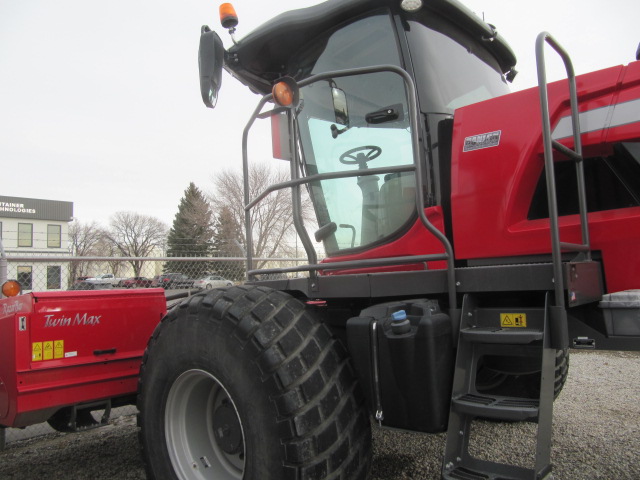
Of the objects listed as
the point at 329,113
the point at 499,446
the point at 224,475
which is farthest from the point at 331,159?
the point at 499,446

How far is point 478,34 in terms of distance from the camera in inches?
113

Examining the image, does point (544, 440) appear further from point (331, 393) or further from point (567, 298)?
point (331, 393)

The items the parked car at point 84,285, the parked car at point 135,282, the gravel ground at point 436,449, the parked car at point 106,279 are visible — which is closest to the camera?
the gravel ground at point 436,449

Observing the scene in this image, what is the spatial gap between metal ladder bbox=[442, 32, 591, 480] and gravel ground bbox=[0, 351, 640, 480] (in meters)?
1.18

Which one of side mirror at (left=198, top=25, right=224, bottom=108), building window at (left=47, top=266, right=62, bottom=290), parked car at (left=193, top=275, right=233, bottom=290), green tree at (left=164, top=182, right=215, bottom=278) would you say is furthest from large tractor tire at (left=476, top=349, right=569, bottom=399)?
green tree at (left=164, top=182, right=215, bottom=278)

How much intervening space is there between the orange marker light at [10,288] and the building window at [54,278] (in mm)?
1866

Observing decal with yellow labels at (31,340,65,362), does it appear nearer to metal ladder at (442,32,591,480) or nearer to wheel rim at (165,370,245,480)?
wheel rim at (165,370,245,480)

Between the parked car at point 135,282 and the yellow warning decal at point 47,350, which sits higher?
the parked car at point 135,282

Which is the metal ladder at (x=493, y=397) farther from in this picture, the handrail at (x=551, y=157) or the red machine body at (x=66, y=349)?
the red machine body at (x=66, y=349)

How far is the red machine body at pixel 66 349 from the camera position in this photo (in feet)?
8.89

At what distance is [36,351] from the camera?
2764 mm

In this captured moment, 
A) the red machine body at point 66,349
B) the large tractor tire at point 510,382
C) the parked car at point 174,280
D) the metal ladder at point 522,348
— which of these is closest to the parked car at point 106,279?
the parked car at point 174,280

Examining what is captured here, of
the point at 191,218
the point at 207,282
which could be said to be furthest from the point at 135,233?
the point at 207,282

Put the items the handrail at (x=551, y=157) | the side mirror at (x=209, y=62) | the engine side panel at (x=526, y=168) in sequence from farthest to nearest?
the side mirror at (x=209, y=62) < the engine side panel at (x=526, y=168) < the handrail at (x=551, y=157)
